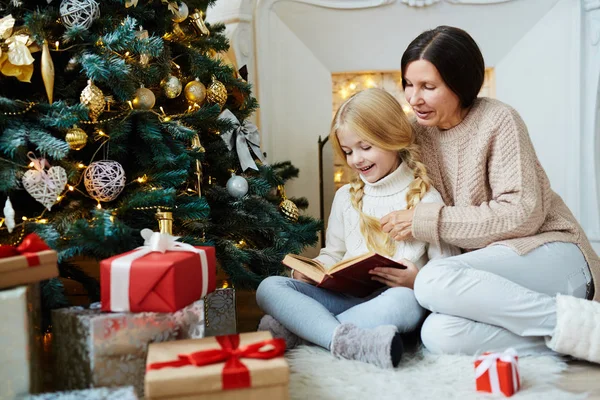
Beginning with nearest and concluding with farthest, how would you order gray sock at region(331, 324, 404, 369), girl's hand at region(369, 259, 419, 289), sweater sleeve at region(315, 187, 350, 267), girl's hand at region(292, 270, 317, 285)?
gray sock at region(331, 324, 404, 369) < girl's hand at region(369, 259, 419, 289) < girl's hand at region(292, 270, 317, 285) < sweater sleeve at region(315, 187, 350, 267)

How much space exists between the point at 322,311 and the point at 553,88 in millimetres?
2000

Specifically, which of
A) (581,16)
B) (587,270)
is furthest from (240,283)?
(581,16)

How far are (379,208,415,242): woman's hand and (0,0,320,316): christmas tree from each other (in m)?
0.39

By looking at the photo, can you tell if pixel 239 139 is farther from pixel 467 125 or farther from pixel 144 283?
pixel 144 283

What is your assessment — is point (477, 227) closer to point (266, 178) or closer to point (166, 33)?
point (266, 178)

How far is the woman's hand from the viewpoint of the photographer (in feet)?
5.09

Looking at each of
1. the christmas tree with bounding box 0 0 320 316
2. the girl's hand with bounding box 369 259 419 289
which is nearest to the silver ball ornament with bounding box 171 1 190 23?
the christmas tree with bounding box 0 0 320 316

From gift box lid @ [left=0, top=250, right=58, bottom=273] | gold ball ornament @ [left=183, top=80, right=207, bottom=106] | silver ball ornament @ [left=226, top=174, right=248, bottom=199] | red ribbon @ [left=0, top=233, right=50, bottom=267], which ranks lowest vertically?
gift box lid @ [left=0, top=250, right=58, bottom=273]

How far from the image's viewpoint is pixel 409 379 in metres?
1.28

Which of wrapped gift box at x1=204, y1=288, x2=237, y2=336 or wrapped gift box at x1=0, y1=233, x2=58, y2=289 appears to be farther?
wrapped gift box at x1=204, y1=288, x2=237, y2=336

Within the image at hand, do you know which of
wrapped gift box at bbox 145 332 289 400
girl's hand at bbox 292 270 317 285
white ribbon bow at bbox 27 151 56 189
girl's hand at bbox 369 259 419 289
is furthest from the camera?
girl's hand at bbox 292 270 317 285

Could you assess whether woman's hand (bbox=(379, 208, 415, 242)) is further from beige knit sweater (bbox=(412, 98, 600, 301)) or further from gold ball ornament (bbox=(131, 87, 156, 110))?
gold ball ornament (bbox=(131, 87, 156, 110))

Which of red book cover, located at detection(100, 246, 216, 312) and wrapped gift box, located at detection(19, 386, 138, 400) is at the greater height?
red book cover, located at detection(100, 246, 216, 312)

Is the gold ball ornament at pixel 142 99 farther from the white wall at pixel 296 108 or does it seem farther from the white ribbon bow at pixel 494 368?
the white wall at pixel 296 108
